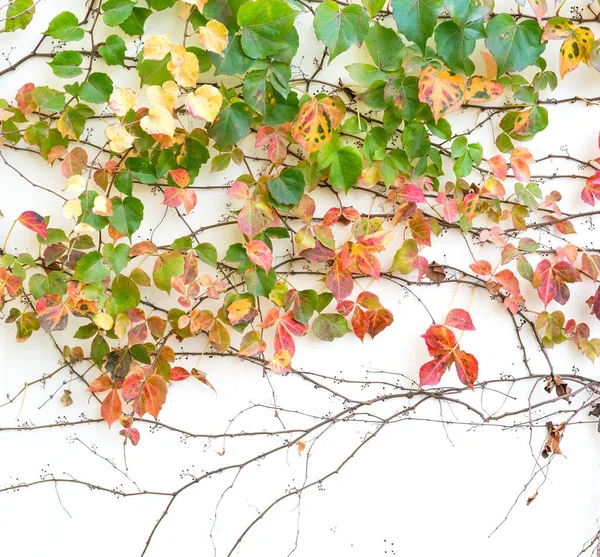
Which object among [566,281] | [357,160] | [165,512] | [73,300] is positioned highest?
[357,160]

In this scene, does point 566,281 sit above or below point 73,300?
above

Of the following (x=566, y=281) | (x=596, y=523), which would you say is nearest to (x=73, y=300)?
(x=566, y=281)

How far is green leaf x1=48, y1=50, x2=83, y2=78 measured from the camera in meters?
1.15

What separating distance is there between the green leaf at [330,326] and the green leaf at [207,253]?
282 millimetres

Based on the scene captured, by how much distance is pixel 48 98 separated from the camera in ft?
3.87

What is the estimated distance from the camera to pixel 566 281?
128 centimetres

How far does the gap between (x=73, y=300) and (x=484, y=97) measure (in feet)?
3.36

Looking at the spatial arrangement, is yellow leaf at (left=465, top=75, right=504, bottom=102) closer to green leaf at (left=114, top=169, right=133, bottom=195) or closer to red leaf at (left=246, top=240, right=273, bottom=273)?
red leaf at (left=246, top=240, right=273, bottom=273)

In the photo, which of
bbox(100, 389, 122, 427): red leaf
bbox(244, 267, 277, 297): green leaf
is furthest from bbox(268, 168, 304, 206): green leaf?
bbox(100, 389, 122, 427): red leaf

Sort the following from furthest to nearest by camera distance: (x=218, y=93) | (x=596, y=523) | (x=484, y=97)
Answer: (x=596, y=523)
(x=484, y=97)
(x=218, y=93)

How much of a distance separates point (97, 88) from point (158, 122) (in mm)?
196

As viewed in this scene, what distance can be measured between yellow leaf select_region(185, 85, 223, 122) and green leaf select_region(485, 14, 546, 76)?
1.93 ft

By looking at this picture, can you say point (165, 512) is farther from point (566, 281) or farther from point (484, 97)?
point (484, 97)

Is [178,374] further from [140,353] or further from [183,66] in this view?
[183,66]
